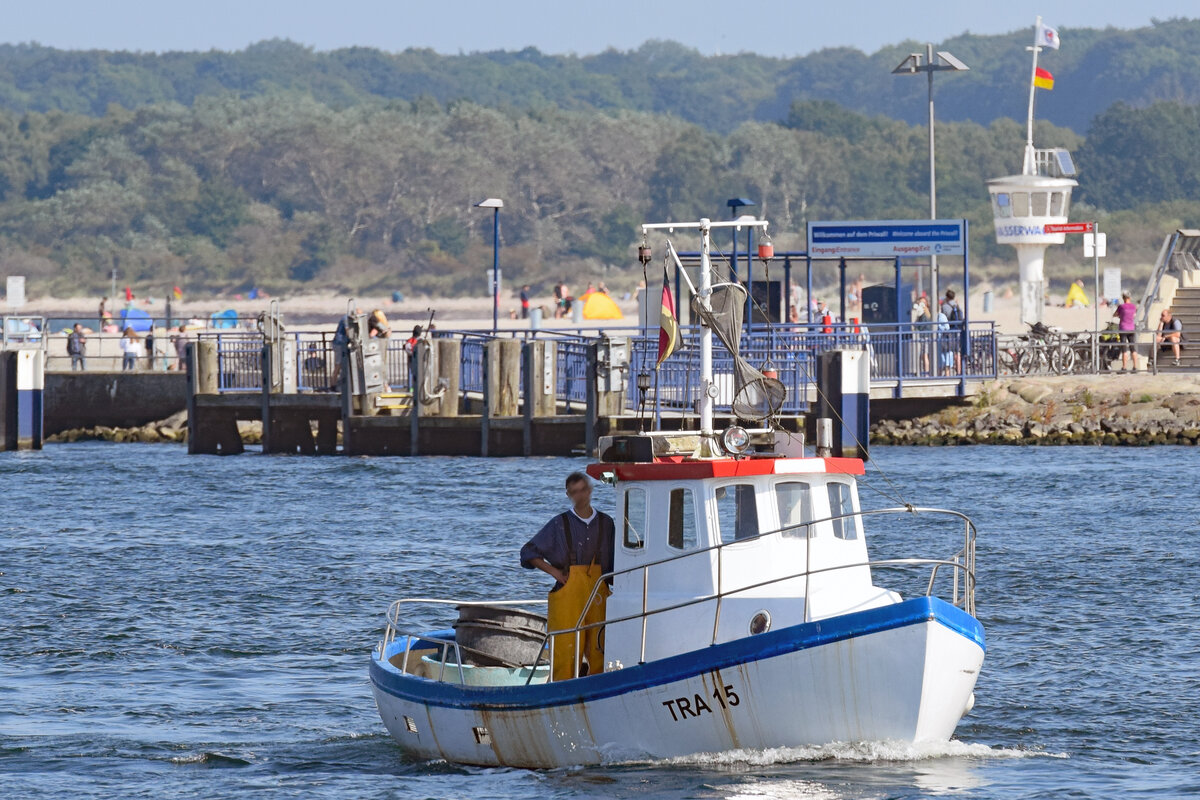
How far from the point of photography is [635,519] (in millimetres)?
13523

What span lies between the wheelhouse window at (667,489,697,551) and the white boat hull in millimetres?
940

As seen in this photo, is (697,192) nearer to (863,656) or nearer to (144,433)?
(144,433)

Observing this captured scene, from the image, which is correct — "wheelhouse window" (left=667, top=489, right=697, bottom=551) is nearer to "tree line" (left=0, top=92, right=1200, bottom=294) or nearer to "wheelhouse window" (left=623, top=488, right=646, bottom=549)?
"wheelhouse window" (left=623, top=488, right=646, bottom=549)

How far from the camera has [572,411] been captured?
3488 centimetres

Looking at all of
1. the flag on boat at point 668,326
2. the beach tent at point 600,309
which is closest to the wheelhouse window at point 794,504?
the flag on boat at point 668,326

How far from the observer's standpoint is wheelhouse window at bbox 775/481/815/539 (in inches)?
529

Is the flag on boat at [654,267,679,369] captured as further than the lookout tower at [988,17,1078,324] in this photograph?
No

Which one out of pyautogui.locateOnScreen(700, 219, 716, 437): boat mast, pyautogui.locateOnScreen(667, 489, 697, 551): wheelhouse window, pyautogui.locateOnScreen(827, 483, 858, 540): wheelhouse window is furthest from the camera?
pyautogui.locateOnScreen(700, 219, 716, 437): boat mast

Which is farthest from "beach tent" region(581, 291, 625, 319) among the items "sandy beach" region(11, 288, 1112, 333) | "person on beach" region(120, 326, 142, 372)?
"sandy beach" region(11, 288, 1112, 333)

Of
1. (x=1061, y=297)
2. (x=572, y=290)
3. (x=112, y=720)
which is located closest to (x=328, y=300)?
(x=572, y=290)

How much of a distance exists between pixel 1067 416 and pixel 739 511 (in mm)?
25667

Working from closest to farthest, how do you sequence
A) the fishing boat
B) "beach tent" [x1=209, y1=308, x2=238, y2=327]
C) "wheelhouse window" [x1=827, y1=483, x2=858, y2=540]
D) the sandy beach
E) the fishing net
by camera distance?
the fishing boat
"wheelhouse window" [x1=827, y1=483, x2=858, y2=540]
the fishing net
"beach tent" [x1=209, y1=308, x2=238, y2=327]
the sandy beach

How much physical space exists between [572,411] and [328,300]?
263ft

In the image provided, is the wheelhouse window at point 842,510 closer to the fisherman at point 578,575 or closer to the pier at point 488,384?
the fisherman at point 578,575
